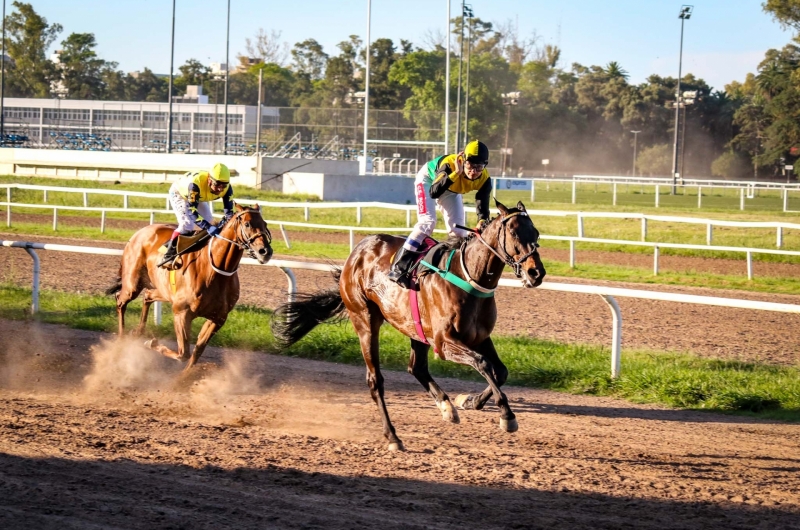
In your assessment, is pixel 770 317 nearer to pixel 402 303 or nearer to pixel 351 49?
pixel 402 303

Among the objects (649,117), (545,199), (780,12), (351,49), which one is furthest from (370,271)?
(351,49)

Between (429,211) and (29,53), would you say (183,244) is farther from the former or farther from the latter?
(29,53)

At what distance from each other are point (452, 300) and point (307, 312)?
6.96 feet

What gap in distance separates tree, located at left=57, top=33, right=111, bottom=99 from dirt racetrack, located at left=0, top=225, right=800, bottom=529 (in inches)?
3176

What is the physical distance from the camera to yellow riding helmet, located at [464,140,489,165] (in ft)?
19.6

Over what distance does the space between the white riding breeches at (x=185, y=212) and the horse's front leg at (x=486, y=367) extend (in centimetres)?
342

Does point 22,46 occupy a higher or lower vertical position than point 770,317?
higher

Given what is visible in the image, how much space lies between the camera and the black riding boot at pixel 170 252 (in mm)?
8380

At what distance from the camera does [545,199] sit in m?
36.9

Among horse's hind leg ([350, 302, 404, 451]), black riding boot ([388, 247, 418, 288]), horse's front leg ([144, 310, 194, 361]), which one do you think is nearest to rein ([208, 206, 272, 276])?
horse's front leg ([144, 310, 194, 361])

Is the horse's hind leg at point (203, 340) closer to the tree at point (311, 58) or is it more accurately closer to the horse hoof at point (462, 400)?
the horse hoof at point (462, 400)

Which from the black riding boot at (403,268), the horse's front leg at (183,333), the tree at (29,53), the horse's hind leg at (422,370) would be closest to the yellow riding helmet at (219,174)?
the horse's front leg at (183,333)

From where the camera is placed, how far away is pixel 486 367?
18.9ft

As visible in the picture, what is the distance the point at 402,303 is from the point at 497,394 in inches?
48.5
